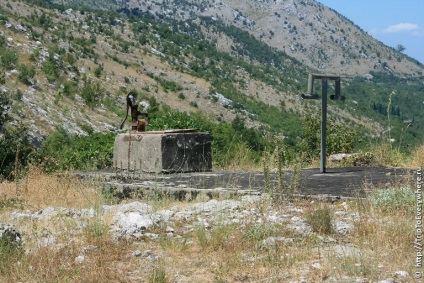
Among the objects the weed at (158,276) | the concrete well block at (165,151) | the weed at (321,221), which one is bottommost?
the weed at (158,276)

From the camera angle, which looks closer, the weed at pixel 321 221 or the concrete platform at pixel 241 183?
the weed at pixel 321 221

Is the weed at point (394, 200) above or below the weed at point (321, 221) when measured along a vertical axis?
above

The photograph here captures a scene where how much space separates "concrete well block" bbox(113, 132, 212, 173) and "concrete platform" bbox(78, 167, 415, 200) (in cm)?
28

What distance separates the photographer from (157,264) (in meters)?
4.33

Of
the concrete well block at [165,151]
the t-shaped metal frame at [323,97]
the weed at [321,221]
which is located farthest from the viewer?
the concrete well block at [165,151]

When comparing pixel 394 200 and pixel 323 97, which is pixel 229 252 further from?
pixel 323 97

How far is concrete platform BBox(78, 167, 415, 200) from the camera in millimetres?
6957

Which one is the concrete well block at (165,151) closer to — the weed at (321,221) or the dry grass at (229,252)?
the dry grass at (229,252)

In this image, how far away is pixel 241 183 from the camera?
320 inches

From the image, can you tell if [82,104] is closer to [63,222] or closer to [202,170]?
[202,170]

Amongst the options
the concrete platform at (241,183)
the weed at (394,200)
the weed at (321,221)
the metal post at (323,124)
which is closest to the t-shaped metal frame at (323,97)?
the metal post at (323,124)

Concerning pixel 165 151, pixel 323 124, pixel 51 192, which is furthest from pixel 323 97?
pixel 51 192

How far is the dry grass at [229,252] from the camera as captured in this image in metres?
4.01

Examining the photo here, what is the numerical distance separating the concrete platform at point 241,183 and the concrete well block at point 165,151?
281 mm
